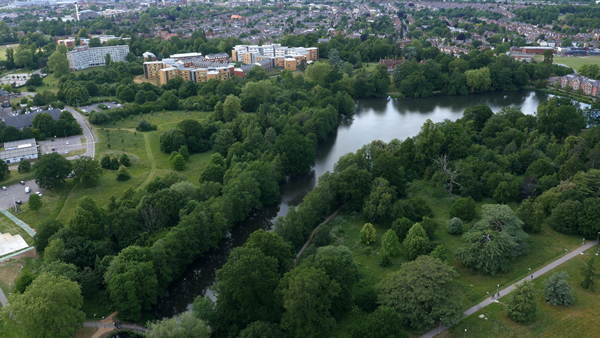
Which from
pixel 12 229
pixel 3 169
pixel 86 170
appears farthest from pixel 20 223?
pixel 3 169

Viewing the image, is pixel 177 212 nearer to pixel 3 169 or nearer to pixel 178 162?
pixel 178 162

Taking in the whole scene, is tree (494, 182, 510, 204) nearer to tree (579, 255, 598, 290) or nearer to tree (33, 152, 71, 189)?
tree (579, 255, 598, 290)

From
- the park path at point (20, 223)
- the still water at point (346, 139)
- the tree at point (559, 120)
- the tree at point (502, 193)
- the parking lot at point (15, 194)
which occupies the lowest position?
the still water at point (346, 139)

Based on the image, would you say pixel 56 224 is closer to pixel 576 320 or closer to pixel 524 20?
pixel 576 320

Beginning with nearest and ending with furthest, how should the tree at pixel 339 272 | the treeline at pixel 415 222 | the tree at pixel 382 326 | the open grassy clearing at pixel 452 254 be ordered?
the tree at pixel 382 326 → the treeline at pixel 415 222 → the tree at pixel 339 272 → the open grassy clearing at pixel 452 254

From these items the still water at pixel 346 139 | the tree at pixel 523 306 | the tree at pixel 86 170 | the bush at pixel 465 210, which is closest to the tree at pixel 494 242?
the bush at pixel 465 210

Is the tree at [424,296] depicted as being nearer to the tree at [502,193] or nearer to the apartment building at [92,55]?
the tree at [502,193]
